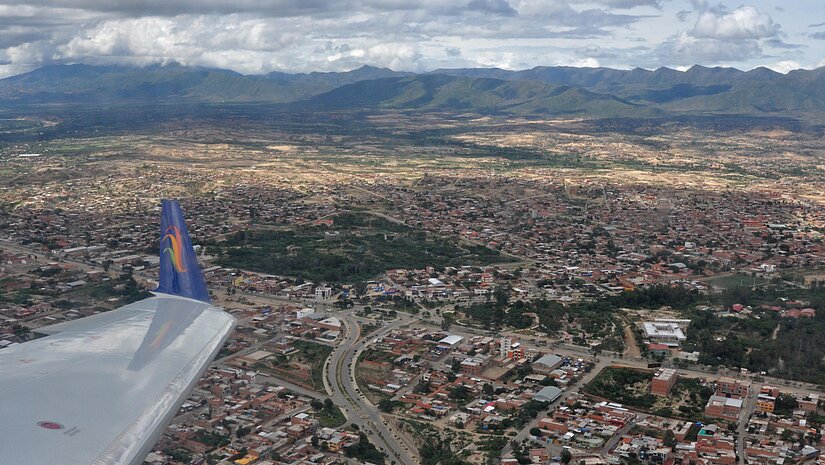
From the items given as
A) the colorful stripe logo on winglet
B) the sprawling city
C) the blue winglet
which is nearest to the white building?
the sprawling city

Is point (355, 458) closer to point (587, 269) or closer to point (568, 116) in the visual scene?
point (587, 269)

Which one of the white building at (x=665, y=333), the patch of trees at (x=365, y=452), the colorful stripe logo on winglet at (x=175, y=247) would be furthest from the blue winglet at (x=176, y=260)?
the white building at (x=665, y=333)

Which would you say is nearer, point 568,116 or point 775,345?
point 775,345

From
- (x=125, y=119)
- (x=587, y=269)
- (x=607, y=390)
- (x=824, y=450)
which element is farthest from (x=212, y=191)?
(x=125, y=119)

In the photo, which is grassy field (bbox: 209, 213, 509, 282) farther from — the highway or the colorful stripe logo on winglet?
the colorful stripe logo on winglet

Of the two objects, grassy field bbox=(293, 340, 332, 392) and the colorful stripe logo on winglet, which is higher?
the colorful stripe logo on winglet

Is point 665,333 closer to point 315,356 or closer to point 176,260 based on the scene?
point 315,356
